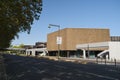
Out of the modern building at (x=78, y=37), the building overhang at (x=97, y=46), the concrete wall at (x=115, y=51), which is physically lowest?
the concrete wall at (x=115, y=51)

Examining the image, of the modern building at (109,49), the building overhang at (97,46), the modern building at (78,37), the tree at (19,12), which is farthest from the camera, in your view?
the modern building at (78,37)

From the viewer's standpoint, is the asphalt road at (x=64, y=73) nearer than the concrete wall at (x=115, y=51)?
Yes

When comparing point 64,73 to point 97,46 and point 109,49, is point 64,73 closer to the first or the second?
point 109,49

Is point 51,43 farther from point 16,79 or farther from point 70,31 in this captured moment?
point 16,79

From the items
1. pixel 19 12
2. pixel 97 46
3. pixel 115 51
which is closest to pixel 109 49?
pixel 115 51

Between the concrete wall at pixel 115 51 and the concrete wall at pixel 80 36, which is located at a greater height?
the concrete wall at pixel 80 36

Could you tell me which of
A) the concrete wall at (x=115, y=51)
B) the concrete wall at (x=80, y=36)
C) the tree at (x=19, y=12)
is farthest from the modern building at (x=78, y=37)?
the tree at (x=19, y=12)

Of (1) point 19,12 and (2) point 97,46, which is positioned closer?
(1) point 19,12

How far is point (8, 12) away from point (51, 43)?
10558 centimetres

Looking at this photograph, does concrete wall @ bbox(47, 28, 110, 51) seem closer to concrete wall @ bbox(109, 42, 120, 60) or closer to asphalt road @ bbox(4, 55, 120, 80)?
concrete wall @ bbox(109, 42, 120, 60)

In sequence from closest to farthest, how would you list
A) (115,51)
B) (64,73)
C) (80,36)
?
(64,73), (115,51), (80,36)

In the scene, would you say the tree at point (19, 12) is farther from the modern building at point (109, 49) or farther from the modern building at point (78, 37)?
the modern building at point (78, 37)

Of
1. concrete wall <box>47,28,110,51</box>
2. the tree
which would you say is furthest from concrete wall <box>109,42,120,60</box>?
the tree

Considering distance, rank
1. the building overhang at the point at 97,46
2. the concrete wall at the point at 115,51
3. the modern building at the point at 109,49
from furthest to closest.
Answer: the building overhang at the point at 97,46 < the modern building at the point at 109,49 < the concrete wall at the point at 115,51
